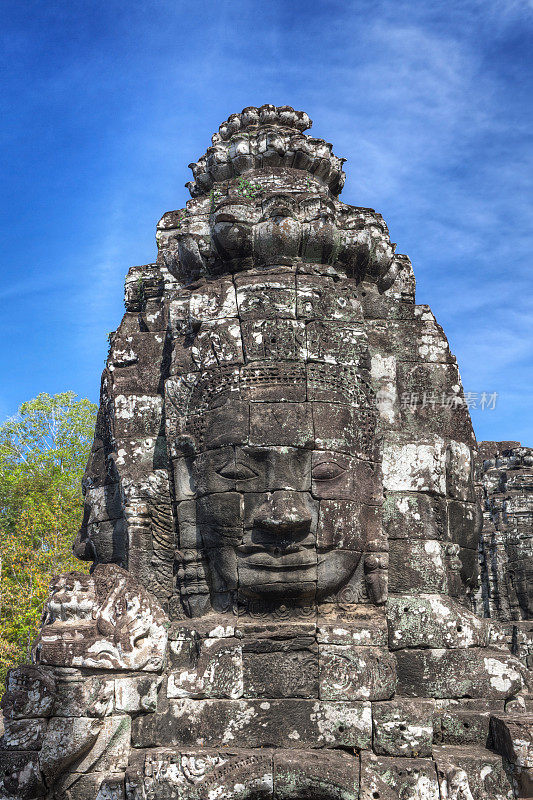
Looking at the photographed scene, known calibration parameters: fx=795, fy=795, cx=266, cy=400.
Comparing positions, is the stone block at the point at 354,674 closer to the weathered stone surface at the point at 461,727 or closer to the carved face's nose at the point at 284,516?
the weathered stone surface at the point at 461,727

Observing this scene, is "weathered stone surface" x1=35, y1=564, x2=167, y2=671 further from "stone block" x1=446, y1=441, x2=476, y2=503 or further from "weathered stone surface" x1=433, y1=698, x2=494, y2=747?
"stone block" x1=446, y1=441, x2=476, y2=503

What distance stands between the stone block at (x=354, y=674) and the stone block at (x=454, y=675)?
1.13 ft

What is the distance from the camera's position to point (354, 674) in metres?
5.63

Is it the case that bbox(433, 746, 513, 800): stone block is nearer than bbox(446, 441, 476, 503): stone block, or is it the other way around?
bbox(433, 746, 513, 800): stone block

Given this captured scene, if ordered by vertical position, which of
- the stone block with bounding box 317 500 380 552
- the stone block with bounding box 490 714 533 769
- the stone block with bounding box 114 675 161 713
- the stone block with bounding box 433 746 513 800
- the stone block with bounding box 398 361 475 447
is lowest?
the stone block with bounding box 433 746 513 800

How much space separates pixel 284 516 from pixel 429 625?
1.48 meters

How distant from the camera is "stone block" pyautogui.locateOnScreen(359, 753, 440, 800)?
5219 millimetres

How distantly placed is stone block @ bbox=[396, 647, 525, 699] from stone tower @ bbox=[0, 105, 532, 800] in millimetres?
16

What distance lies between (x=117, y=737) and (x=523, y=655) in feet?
42.1

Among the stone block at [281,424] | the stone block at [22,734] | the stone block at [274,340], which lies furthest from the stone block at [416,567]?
the stone block at [22,734]

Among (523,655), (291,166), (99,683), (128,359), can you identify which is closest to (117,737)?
(99,683)

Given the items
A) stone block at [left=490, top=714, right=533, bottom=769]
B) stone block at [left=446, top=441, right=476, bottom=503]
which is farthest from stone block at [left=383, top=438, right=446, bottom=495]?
stone block at [left=490, top=714, right=533, bottom=769]

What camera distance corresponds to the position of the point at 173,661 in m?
5.97

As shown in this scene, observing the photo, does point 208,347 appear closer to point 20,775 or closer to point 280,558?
point 280,558
